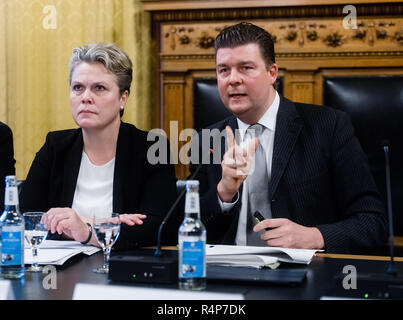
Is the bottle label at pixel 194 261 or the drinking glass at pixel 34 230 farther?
the drinking glass at pixel 34 230

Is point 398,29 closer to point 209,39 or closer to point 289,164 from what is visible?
point 209,39

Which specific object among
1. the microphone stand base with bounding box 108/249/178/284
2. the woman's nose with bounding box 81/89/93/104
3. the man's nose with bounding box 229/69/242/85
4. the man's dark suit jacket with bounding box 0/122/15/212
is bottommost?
the microphone stand base with bounding box 108/249/178/284

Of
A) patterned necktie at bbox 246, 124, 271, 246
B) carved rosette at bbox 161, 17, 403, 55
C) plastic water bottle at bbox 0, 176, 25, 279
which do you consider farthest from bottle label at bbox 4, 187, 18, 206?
carved rosette at bbox 161, 17, 403, 55

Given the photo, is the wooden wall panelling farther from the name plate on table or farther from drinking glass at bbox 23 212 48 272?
the name plate on table

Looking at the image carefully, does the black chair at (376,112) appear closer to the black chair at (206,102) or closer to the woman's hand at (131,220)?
the black chair at (206,102)

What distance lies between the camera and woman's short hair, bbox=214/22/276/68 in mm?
1957

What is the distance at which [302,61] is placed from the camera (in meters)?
2.94

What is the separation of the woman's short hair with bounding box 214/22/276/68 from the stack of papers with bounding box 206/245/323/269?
0.77 meters

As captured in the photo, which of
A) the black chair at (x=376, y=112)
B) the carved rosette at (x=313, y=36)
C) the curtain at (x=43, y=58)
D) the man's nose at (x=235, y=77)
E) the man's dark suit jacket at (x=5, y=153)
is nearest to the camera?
the man's nose at (x=235, y=77)

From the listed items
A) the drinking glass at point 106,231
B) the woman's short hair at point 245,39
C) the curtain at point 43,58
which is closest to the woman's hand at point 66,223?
the drinking glass at point 106,231

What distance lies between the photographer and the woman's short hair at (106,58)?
1943 millimetres

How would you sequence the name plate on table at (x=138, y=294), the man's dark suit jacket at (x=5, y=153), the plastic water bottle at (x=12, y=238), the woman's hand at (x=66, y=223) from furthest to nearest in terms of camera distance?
the man's dark suit jacket at (x=5, y=153)
the woman's hand at (x=66, y=223)
the plastic water bottle at (x=12, y=238)
the name plate on table at (x=138, y=294)
